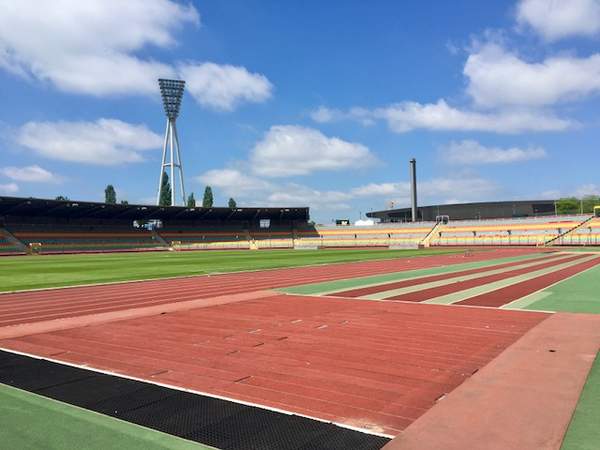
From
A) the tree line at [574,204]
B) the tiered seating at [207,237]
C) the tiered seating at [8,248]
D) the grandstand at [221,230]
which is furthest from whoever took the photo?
the tree line at [574,204]

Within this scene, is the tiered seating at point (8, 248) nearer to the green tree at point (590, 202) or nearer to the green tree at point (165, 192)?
the green tree at point (165, 192)

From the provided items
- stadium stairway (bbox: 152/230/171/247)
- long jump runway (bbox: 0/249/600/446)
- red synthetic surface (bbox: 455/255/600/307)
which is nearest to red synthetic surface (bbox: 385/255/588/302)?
long jump runway (bbox: 0/249/600/446)

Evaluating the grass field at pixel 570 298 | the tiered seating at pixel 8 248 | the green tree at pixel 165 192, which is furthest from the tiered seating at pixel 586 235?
the green tree at pixel 165 192

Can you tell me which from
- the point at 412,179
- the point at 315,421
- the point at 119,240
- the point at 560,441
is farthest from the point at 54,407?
the point at 412,179

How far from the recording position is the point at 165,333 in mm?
9141

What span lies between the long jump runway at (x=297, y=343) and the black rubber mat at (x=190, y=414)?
26cm

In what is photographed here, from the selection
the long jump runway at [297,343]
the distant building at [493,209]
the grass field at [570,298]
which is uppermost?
the distant building at [493,209]

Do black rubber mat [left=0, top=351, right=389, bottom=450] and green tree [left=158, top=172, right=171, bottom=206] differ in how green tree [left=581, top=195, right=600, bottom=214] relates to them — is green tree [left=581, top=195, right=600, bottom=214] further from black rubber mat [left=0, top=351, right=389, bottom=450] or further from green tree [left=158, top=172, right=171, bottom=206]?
black rubber mat [left=0, top=351, right=389, bottom=450]

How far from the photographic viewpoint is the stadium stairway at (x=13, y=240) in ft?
226

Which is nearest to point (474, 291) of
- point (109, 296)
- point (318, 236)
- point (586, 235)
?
point (109, 296)

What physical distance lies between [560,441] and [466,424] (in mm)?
765

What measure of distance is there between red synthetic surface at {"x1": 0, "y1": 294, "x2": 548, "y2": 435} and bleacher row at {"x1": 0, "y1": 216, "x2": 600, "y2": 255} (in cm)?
6317

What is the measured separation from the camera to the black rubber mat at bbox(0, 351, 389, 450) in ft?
13.6

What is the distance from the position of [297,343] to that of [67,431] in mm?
4279
